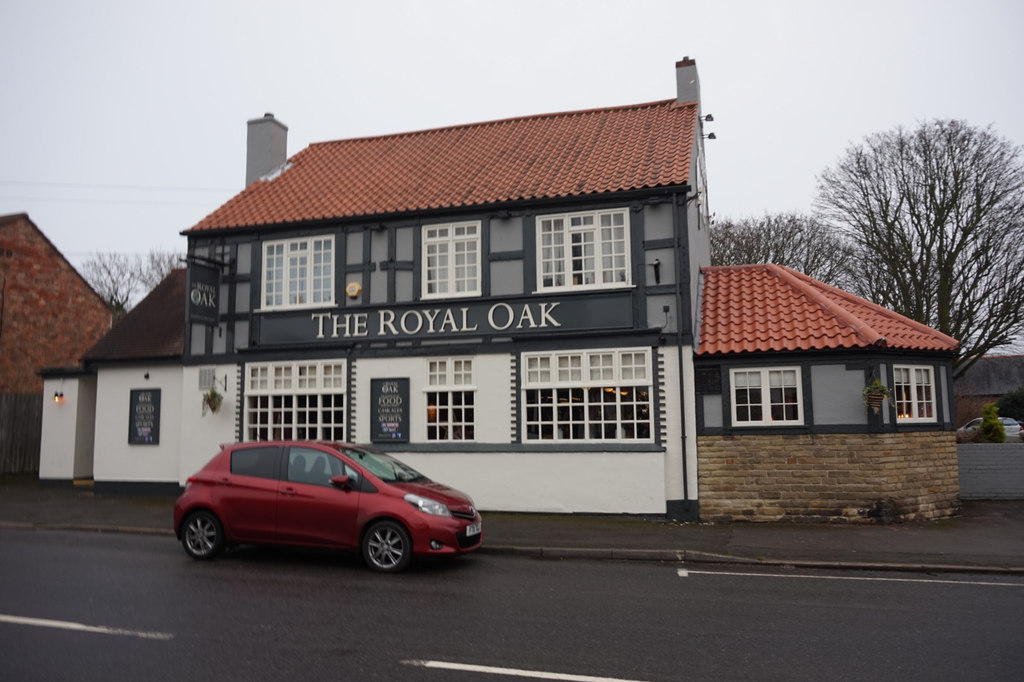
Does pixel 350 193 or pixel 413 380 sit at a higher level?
pixel 350 193

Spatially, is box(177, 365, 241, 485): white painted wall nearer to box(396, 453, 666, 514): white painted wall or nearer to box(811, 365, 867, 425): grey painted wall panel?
box(396, 453, 666, 514): white painted wall

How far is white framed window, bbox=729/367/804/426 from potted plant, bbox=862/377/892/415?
1.08m

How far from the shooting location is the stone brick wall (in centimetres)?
1347

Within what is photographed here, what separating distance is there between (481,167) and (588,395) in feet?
19.9

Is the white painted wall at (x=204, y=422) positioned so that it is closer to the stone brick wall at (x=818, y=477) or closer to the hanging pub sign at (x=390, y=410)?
the hanging pub sign at (x=390, y=410)

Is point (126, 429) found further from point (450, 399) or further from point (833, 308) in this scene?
point (833, 308)

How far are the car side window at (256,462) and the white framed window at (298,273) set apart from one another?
21.6ft

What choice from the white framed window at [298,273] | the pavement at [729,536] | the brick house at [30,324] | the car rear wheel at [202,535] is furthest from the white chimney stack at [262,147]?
the car rear wheel at [202,535]

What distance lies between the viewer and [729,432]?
46.1 feet

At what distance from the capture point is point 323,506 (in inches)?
385

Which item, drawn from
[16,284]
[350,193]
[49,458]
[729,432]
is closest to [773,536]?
[729,432]

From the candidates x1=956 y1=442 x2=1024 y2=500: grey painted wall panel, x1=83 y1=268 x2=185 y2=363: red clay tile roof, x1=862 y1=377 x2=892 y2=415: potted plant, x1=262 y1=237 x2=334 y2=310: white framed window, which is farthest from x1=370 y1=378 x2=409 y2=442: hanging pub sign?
x1=956 y1=442 x2=1024 y2=500: grey painted wall panel

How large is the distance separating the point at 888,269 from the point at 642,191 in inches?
674

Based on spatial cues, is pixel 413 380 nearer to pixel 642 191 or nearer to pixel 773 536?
pixel 642 191
